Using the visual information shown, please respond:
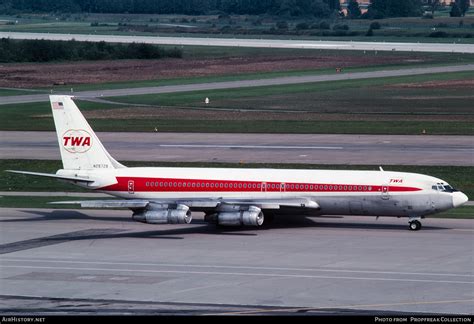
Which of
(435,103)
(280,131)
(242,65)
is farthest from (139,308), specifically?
(242,65)

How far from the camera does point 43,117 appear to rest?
11131 centimetres

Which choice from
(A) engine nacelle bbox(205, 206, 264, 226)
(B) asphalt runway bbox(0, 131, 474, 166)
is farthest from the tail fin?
(B) asphalt runway bbox(0, 131, 474, 166)

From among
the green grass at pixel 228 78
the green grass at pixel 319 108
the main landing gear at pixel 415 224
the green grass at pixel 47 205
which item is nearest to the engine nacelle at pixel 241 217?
the main landing gear at pixel 415 224

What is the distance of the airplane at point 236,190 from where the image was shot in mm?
54906

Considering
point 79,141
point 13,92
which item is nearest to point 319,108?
point 13,92

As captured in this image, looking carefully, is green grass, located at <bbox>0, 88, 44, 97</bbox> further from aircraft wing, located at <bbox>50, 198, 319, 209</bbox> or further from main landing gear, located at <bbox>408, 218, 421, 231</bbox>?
main landing gear, located at <bbox>408, 218, 421, 231</bbox>

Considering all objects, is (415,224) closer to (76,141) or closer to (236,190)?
(236,190)

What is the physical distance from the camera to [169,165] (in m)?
77.9

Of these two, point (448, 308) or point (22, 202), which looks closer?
point (448, 308)

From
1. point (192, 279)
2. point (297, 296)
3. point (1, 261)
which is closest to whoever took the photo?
point (297, 296)

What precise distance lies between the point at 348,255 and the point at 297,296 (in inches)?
362

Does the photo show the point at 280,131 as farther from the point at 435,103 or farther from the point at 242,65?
the point at 242,65

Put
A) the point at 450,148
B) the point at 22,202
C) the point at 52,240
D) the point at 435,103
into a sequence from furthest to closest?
the point at 435,103, the point at 450,148, the point at 22,202, the point at 52,240

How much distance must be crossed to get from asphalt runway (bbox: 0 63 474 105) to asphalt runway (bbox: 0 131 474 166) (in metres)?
30.7
